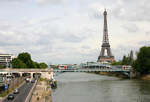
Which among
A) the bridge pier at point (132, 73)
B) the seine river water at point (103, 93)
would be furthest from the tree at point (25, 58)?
the seine river water at point (103, 93)

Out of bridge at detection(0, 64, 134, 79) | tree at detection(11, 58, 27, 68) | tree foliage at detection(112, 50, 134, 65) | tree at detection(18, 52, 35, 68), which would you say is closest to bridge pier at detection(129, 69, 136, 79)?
bridge at detection(0, 64, 134, 79)

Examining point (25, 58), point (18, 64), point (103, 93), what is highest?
point (25, 58)

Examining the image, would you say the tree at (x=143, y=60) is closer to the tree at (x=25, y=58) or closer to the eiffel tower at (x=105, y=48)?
the tree at (x=25, y=58)

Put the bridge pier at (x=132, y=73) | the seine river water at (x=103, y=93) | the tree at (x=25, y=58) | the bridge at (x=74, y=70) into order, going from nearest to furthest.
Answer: the seine river water at (x=103, y=93), the bridge at (x=74, y=70), the bridge pier at (x=132, y=73), the tree at (x=25, y=58)

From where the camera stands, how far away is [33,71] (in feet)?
327

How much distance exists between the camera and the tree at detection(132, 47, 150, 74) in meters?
102

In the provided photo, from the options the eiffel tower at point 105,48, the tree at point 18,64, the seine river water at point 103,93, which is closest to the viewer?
the seine river water at point 103,93

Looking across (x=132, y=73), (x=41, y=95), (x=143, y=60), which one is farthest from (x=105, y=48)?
(x=41, y=95)

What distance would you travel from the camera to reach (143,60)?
103562mm

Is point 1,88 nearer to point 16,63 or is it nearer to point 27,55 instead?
point 16,63

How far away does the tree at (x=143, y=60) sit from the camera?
102500mm

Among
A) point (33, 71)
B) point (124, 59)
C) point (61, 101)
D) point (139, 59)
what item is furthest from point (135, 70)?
point (61, 101)

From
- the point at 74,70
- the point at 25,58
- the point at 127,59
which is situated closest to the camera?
the point at 74,70

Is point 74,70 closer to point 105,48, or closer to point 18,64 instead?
point 18,64
